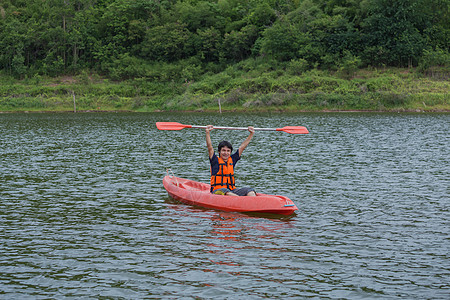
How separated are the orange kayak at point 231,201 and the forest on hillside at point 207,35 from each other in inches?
2035

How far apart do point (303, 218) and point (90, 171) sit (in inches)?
424

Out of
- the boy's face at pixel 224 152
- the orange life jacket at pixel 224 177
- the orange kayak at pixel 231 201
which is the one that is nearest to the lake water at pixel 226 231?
the orange kayak at pixel 231 201

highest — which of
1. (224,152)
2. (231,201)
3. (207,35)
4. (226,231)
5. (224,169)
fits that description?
(207,35)

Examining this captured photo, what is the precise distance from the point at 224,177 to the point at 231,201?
936 mm

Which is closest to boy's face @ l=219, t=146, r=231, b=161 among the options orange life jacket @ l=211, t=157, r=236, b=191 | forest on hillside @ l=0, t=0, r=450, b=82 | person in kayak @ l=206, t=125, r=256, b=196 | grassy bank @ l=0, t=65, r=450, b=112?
person in kayak @ l=206, t=125, r=256, b=196

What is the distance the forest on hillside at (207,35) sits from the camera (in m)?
65.9

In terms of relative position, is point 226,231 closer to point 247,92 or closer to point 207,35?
point 247,92

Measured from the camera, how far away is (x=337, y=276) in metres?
9.16

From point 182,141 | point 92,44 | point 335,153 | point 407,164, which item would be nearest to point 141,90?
point 92,44

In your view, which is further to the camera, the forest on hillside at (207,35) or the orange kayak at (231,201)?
the forest on hillside at (207,35)

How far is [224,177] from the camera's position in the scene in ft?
47.6

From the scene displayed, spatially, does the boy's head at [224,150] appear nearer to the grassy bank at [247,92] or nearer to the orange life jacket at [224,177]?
the orange life jacket at [224,177]

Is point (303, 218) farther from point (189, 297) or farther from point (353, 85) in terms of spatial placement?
point (353, 85)

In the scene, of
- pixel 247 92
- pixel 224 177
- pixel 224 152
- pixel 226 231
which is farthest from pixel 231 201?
pixel 247 92
